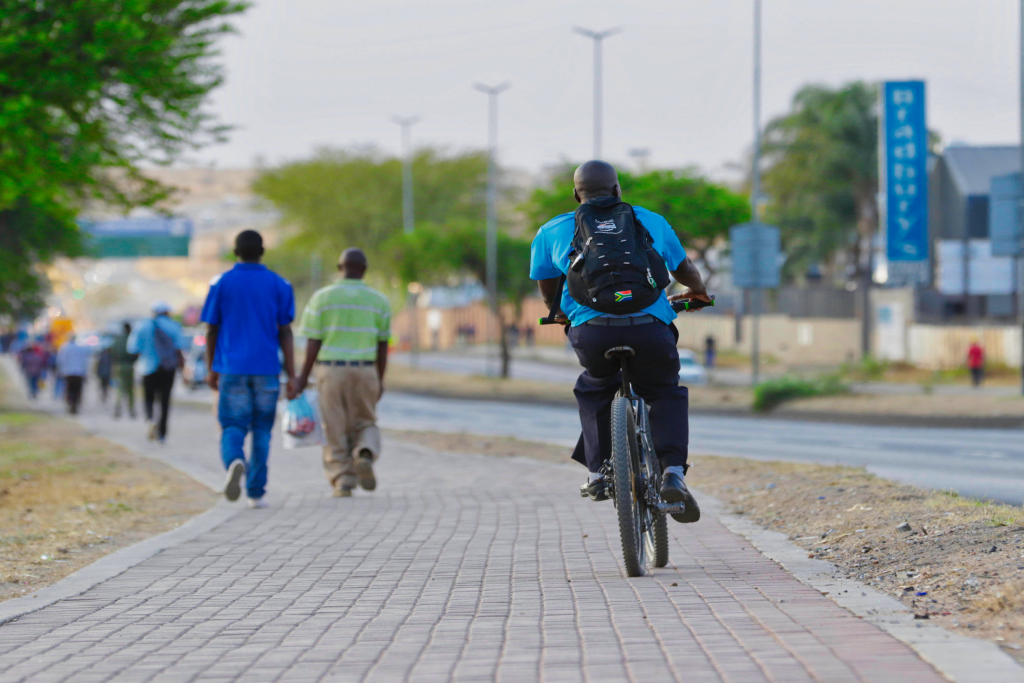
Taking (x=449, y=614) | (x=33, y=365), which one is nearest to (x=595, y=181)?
(x=449, y=614)

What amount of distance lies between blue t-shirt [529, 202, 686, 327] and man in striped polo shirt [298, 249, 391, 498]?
141 inches

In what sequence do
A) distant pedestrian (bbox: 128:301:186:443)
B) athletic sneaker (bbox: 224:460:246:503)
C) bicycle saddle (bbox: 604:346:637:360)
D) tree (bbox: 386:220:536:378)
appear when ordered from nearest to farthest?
bicycle saddle (bbox: 604:346:637:360)
athletic sneaker (bbox: 224:460:246:503)
distant pedestrian (bbox: 128:301:186:443)
tree (bbox: 386:220:536:378)

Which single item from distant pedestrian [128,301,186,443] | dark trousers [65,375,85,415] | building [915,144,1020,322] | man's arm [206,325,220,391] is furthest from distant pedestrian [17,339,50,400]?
man's arm [206,325,220,391]

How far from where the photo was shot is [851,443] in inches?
637

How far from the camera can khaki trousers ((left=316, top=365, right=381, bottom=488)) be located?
364 inches

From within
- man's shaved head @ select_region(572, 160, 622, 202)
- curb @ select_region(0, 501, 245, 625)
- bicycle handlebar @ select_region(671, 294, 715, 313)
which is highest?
man's shaved head @ select_region(572, 160, 622, 202)

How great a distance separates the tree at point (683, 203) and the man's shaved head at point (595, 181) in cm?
2703

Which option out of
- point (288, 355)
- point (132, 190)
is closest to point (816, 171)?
point (132, 190)

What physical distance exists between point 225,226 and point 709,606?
188 meters

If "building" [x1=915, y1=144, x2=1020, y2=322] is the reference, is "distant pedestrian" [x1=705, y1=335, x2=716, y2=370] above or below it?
below

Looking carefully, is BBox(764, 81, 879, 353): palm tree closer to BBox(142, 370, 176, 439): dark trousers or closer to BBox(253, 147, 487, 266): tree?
BBox(253, 147, 487, 266): tree

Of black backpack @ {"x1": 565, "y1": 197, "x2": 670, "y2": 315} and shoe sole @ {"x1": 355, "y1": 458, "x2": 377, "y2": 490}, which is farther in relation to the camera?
shoe sole @ {"x1": 355, "y1": 458, "x2": 377, "y2": 490}

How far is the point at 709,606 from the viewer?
190 inches

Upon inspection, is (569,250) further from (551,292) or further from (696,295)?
(696,295)
